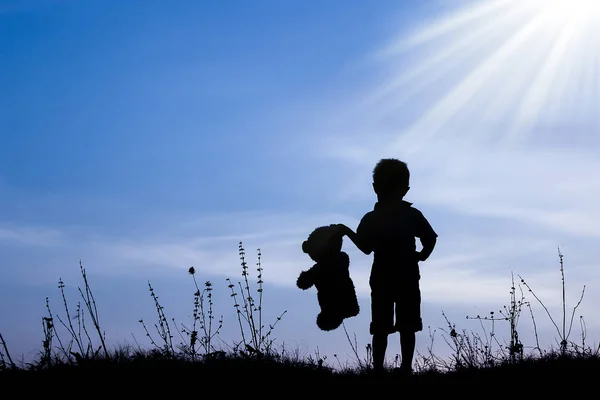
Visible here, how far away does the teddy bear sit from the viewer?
757 cm

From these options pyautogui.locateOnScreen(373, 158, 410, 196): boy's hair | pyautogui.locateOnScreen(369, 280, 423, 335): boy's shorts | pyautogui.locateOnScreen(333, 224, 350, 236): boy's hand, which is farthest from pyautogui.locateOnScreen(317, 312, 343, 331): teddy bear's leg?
pyautogui.locateOnScreen(373, 158, 410, 196): boy's hair

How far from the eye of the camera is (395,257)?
761 centimetres

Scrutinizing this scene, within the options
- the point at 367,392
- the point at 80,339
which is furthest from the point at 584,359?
the point at 80,339

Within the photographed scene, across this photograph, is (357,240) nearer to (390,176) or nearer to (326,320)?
(390,176)

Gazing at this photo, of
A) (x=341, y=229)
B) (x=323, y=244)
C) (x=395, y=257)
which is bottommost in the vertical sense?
(x=395, y=257)

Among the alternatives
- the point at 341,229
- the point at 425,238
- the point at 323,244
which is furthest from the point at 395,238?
the point at 323,244

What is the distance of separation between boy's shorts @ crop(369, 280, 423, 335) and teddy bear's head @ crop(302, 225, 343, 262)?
657 mm

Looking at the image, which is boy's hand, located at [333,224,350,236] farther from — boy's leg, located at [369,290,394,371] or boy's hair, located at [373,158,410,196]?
boy's leg, located at [369,290,394,371]

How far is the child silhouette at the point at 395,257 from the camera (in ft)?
24.8

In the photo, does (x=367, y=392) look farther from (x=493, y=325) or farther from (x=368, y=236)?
(x=493, y=325)

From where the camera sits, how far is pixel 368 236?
7.71 meters

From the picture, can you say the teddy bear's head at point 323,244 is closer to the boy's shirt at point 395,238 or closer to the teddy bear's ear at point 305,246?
the teddy bear's ear at point 305,246

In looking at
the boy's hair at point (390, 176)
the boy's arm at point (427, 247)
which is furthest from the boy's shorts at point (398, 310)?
the boy's hair at point (390, 176)

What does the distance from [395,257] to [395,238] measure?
0.20m
